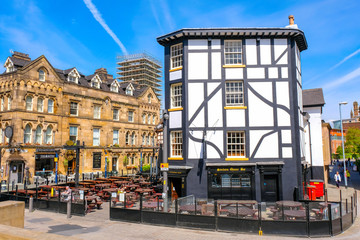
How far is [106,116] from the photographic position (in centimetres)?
4012

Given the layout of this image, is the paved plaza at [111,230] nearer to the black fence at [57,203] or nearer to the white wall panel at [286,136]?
the black fence at [57,203]

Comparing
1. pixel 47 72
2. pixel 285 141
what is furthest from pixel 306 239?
pixel 47 72

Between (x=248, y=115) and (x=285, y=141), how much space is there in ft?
9.76

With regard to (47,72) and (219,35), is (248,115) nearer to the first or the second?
(219,35)

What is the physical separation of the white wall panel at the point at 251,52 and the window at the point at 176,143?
6930mm

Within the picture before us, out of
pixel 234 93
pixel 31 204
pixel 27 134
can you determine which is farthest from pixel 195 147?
pixel 27 134

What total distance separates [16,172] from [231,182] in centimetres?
2404

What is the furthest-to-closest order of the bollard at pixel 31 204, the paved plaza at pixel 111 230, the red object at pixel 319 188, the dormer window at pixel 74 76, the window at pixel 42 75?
the dormer window at pixel 74 76, the window at pixel 42 75, the red object at pixel 319 188, the bollard at pixel 31 204, the paved plaza at pixel 111 230

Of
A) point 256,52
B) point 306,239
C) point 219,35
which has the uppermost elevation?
point 219,35

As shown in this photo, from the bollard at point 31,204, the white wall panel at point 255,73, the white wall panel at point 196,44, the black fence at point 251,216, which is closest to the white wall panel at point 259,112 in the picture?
the white wall panel at point 255,73

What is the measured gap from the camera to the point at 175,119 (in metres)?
19.6

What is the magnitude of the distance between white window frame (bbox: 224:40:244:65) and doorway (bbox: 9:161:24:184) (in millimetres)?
24803

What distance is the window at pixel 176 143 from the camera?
63.5 feet

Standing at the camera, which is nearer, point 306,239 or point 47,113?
point 306,239
